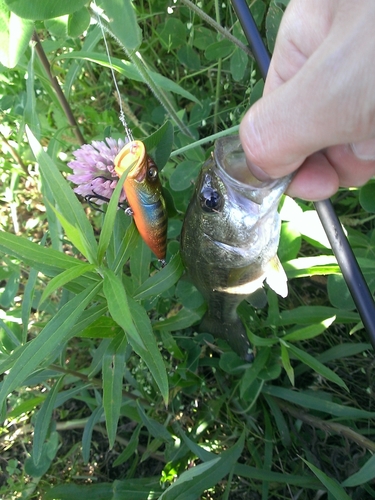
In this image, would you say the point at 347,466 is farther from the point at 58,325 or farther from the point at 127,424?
the point at 58,325

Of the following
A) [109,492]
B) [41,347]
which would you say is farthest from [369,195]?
[109,492]

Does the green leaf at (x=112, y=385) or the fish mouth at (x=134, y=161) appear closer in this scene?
the fish mouth at (x=134, y=161)

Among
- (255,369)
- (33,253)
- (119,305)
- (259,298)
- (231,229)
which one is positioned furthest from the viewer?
(255,369)

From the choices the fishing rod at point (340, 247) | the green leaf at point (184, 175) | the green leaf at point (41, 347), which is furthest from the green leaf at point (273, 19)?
the green leaf at point (41, 347)

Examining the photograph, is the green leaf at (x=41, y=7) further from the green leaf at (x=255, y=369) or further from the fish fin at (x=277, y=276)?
the green leaf at (x=255, y=369)

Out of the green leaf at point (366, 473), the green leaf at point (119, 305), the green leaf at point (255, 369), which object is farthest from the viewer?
the green leaf at point (255, 369)

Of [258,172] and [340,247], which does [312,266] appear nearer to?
[340,247]
